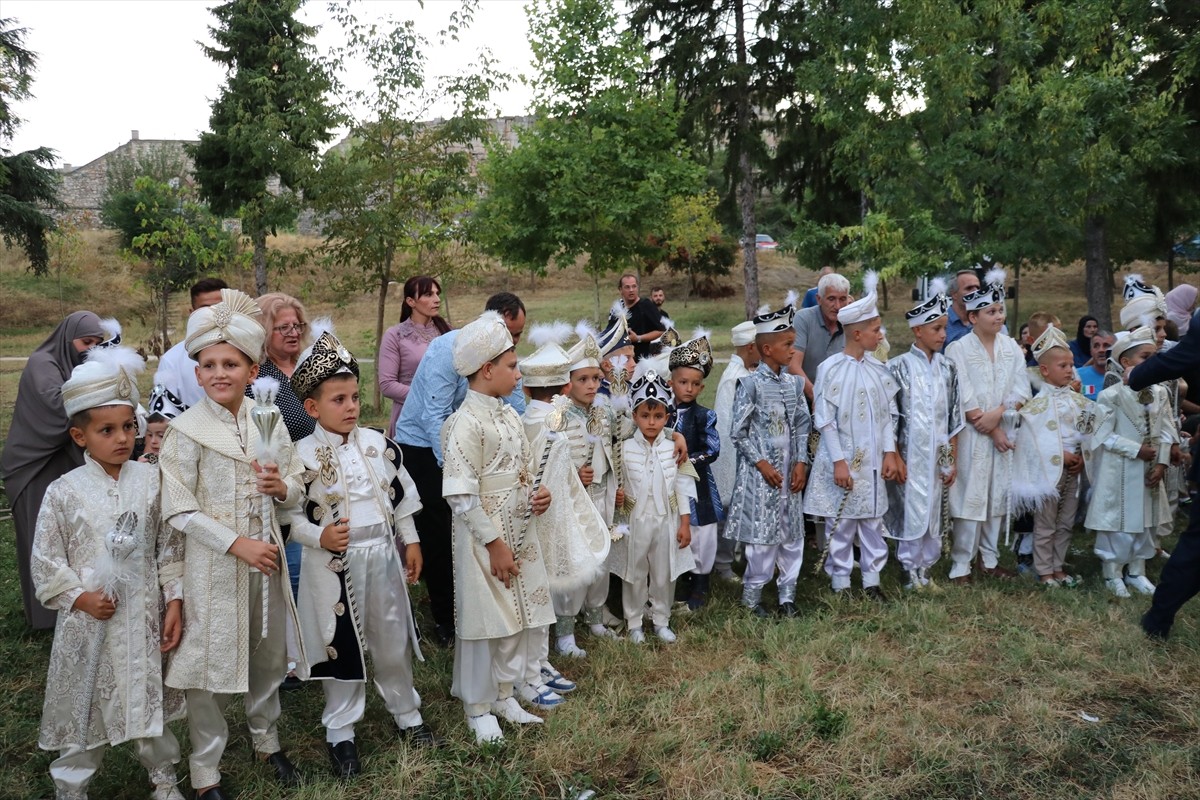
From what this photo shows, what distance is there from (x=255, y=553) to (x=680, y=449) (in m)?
2.75

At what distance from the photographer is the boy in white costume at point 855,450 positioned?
6055 mm

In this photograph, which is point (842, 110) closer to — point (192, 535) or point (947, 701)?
point (947, 701)

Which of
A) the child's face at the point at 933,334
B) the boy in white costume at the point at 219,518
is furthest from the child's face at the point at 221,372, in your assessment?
the child's face at the point at 933,334

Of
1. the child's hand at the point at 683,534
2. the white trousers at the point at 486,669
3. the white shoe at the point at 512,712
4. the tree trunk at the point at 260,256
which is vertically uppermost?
the tree trunk at the point at 260,256

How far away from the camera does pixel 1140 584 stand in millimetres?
6297

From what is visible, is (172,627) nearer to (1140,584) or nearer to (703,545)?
(703,545)

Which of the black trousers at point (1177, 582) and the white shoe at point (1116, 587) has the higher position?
the black trousers at point (1177, 582)

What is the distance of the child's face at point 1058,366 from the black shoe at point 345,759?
5181 mm

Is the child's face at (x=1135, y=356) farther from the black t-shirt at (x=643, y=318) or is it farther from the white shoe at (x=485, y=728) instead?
the black t-shirt at (x=643, y=318)

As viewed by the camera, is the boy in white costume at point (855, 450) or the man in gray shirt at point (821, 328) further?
the man in gray shirt at point (821, 328)

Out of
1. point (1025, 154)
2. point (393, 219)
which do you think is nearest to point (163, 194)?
point (393, 219)

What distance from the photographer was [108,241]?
3716 centimetres

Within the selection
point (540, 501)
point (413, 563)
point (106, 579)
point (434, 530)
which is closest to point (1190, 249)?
point (434, 530)

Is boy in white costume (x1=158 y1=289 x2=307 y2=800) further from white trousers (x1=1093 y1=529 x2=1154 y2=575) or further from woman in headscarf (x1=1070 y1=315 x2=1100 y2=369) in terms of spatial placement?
woman in headscarf (x1=1070 y1=315 x2=1100 y2=369)
